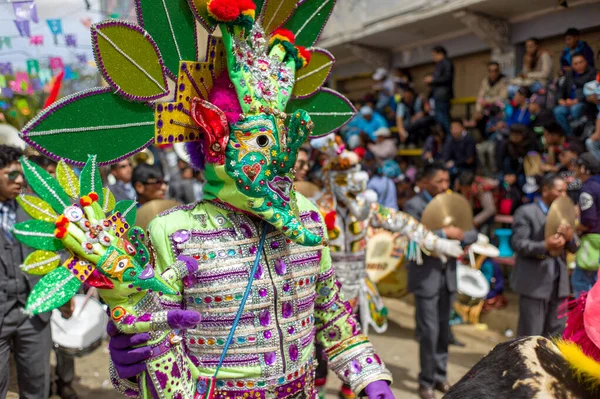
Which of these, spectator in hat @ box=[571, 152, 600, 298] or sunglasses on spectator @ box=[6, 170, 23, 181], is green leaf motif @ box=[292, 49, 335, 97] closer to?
sunglasses on spectator @ box=[6, 170, 23, 181]

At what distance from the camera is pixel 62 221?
1.50m

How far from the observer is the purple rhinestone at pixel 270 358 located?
195cm

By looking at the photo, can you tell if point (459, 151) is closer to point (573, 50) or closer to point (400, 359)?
point (573, 50)

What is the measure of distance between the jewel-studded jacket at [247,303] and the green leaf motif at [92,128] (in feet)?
0.99

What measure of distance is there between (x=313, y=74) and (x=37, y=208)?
1348mm

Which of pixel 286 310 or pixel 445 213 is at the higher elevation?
pixel 286 310

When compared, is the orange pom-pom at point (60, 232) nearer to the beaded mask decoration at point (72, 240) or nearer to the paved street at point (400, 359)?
the beaded mask decoration at point (72, 240)

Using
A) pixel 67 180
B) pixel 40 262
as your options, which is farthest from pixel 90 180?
pixel 40 262

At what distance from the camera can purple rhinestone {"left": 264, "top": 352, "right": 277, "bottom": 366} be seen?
195 cm

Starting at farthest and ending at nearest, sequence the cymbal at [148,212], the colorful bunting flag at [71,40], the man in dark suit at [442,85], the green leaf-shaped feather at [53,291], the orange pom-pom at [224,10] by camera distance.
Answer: the man in dark suit at [442,85] < the colorful bunting flag at [71,40] < the cymbal at [148,212] < the orange pom-pom at [224,10] < the green leaf-shaped feather at [53,291]

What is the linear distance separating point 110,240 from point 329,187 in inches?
115

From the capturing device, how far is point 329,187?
439cm

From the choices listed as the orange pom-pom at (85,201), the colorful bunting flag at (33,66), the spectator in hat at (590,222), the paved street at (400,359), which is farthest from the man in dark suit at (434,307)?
the colorful bunting flag at (33,66)

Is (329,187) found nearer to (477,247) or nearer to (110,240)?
(477,247)
